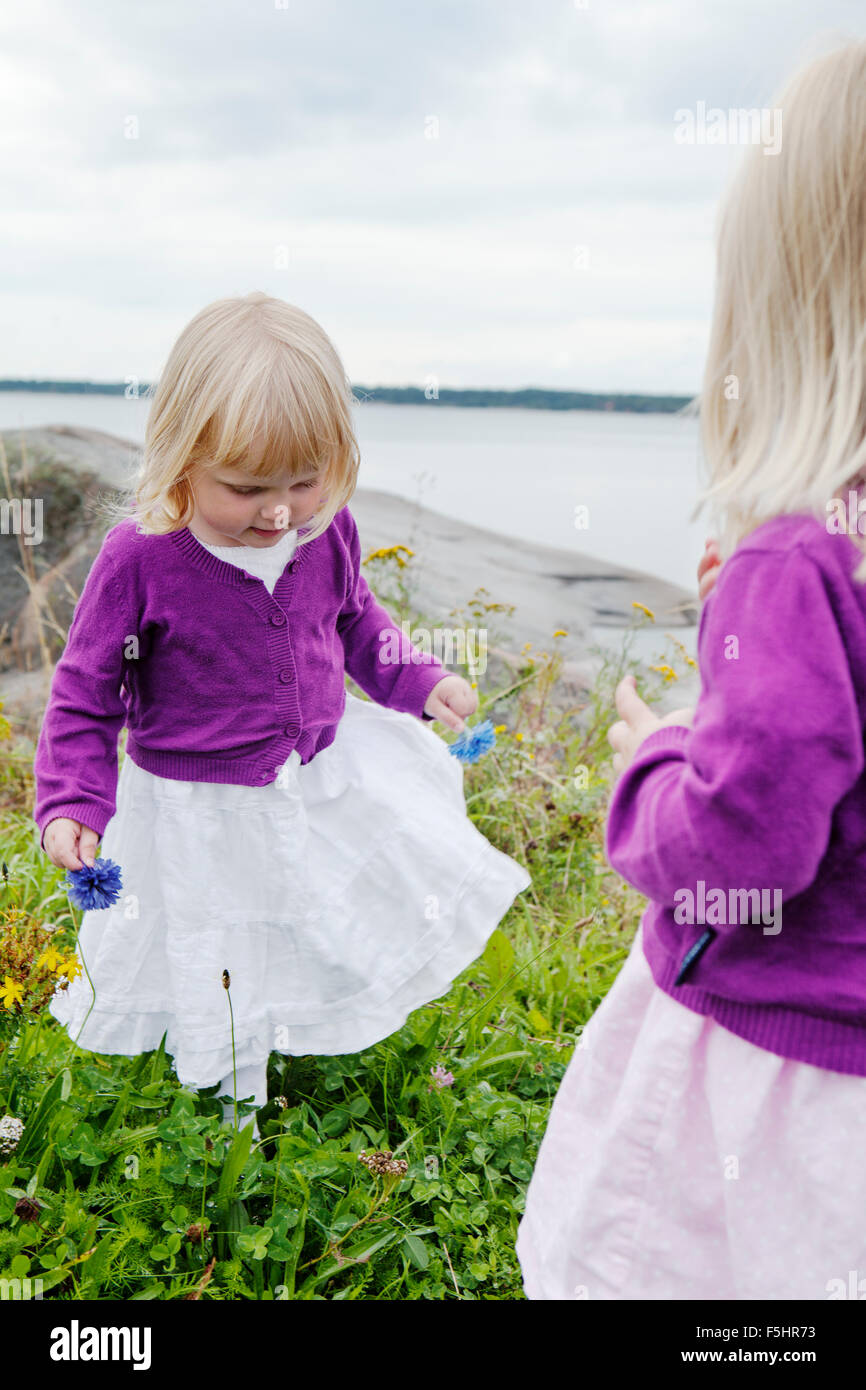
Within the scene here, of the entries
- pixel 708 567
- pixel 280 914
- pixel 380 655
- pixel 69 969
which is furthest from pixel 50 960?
pixel 708 567

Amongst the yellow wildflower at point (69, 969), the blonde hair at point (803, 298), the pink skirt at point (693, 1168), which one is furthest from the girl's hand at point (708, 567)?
the yellow wildflower at point (69, 969)

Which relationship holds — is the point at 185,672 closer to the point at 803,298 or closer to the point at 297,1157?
the point at 297,1157

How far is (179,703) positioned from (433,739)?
534 millimetres

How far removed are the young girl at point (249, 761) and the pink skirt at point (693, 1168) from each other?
667 mm

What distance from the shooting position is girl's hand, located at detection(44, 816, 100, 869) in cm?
175

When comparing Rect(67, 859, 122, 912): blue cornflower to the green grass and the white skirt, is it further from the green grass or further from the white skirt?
the green grass

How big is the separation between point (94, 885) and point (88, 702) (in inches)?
12.1

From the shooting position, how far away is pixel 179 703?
190cm

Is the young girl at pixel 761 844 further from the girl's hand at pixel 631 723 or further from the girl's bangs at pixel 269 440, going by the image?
the girl's bangs at pixel 269 440

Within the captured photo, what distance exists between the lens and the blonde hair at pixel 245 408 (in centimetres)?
169

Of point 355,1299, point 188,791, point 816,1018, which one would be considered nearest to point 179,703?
point 188,791

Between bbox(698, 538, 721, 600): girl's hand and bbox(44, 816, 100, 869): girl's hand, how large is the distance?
1034mm

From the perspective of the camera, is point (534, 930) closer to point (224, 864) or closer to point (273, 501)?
point (224, 864)

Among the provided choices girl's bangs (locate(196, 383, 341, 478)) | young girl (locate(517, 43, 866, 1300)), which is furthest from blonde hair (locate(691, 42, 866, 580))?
girl's bangs (locate(196, 383, 341, 478))
